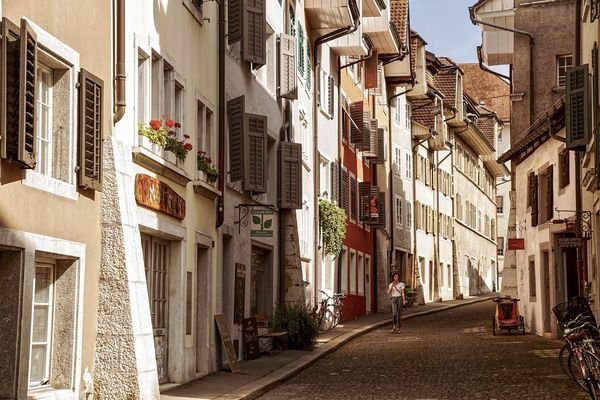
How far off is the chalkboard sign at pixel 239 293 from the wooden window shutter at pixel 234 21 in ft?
13.5

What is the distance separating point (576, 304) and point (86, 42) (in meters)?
10.6

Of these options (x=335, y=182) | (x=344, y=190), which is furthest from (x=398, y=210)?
(x=335, y=182)

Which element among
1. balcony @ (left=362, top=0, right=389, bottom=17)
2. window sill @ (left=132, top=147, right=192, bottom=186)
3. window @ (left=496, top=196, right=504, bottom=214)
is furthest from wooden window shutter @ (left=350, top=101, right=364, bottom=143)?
window @ (left=496, top=196, right=504, bottom=214)

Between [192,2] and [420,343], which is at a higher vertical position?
[192,2]

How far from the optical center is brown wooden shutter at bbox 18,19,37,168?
11.5 m

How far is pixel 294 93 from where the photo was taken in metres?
27.9

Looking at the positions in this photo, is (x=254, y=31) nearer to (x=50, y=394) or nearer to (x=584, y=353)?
(x=584, y=353)

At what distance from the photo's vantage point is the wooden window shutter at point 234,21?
22.2 m

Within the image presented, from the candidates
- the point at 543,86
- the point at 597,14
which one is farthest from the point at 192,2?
the point at 543,86

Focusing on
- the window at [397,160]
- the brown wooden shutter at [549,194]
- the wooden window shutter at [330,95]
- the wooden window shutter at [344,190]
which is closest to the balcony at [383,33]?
the window at [397,160]

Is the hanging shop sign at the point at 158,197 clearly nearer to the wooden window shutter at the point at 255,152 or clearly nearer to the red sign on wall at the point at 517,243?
the wooden window shutter at the point at 255,152

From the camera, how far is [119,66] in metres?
15.0

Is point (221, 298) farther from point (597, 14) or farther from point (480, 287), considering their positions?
point (480, 287)

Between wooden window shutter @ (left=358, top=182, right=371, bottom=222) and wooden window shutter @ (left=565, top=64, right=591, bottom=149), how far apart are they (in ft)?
64.0
